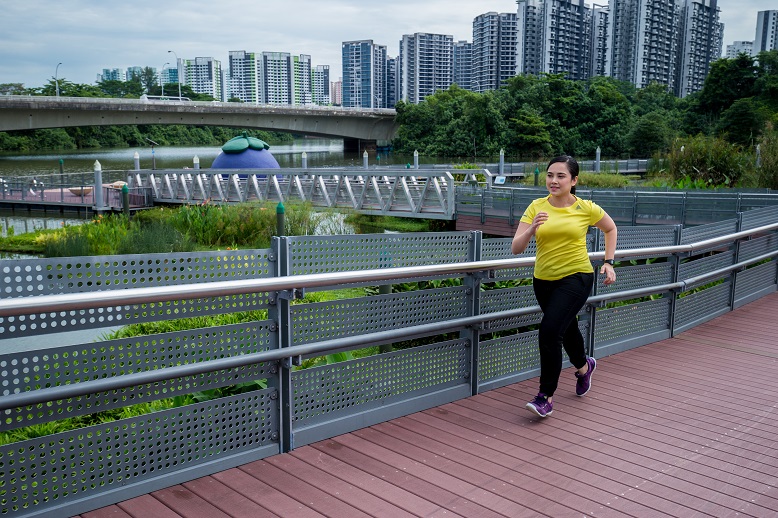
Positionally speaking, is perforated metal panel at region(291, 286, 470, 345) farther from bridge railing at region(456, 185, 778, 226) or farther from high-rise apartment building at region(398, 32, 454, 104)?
high-rise apartment building at region(398, 32, 454, 104)

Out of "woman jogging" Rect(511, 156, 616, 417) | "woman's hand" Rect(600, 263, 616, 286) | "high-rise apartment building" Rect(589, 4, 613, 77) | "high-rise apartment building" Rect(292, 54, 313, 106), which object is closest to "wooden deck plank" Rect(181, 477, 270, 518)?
"woman jogging" Rect(511, 156, 616, 417)

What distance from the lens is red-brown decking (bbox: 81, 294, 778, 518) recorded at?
347 cm

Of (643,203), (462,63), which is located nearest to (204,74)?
(462,63)

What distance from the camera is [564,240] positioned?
462 cm

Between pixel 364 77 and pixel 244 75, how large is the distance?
3121cm

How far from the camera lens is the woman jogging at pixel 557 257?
458cm

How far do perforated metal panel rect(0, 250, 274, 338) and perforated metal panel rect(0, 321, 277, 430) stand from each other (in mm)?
105

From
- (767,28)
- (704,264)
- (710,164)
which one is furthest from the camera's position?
(767,28)

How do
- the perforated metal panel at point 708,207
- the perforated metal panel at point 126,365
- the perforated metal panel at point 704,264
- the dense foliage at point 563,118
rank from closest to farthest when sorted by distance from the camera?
the perforated metal panel at point 126,365
the perforated metal panel at point 704,264
the perforated metal panel at point 708,207
the dense foliage at point 563,118

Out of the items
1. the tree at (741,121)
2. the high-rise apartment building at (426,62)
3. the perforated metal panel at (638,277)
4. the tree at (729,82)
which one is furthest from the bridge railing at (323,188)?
the high-rise apartment building at (426,62)

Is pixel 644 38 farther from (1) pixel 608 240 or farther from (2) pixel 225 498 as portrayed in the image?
(2) pixel 225 498

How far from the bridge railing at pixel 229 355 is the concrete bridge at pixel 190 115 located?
4046 centimetres

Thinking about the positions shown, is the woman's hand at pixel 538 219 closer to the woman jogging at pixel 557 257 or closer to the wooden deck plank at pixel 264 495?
the woman jogging at pixel 557 257

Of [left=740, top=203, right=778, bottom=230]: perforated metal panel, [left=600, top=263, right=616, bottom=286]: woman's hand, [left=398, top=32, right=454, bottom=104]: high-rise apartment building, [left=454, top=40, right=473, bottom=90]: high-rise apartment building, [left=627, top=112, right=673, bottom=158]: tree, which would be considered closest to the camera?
[left=600, top=263, right=616, bottom=286]: woman's hand
